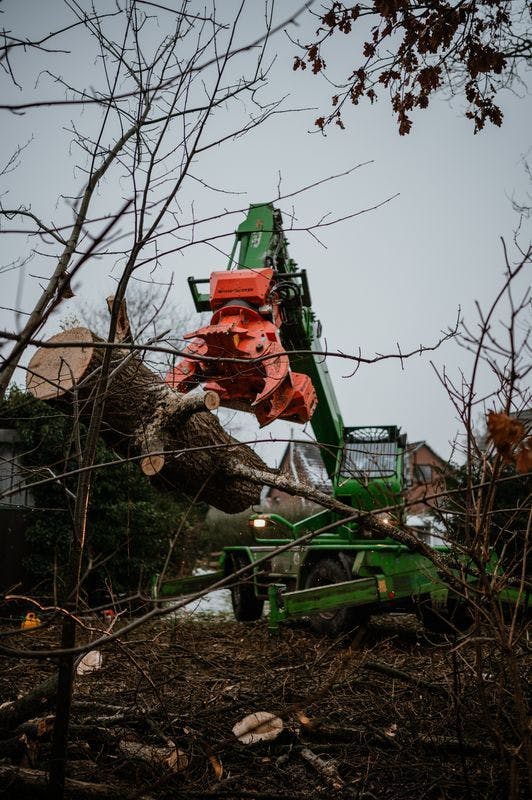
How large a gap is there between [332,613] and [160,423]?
312cm

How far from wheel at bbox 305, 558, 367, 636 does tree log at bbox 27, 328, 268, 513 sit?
168cm

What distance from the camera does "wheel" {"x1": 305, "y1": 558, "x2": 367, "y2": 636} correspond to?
244 inches

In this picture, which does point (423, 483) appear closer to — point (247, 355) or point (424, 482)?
point (424, 482)

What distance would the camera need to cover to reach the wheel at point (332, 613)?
620 centimetres

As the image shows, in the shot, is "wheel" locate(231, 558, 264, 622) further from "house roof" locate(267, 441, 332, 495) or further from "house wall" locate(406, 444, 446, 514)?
"house wall" locate(406, 444, 446, 514)

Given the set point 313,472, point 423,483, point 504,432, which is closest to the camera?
point 504,432

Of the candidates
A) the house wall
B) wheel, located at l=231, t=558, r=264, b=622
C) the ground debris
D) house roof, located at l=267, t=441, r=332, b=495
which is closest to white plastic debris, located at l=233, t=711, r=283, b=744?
the ground debris

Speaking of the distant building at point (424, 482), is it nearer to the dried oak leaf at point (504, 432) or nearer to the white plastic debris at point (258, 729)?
the dried oak leaf at point (504, 432)

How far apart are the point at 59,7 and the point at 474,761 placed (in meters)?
3.87

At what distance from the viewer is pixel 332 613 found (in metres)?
6.39

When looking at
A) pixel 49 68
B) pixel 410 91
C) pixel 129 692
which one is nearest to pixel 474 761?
pixel 129 692

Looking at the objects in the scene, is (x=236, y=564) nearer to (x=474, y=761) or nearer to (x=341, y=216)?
(x=474, y=761)

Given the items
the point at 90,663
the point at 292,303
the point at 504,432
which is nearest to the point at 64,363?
the point at 292,303

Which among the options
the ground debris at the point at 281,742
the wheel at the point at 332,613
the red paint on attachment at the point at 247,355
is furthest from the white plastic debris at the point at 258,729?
the wheel at the point at 332,613
